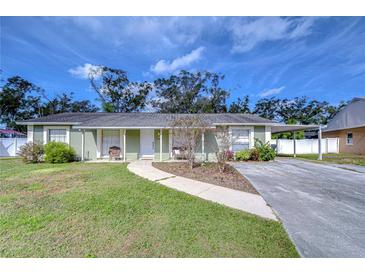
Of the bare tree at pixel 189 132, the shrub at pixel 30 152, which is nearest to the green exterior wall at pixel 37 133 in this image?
the shrub at pixel 30 152

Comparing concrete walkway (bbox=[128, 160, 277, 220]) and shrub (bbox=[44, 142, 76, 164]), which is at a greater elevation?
shrub (bbox=[44, 142, 76, 164])

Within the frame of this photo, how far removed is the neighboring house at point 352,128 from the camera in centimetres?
1922

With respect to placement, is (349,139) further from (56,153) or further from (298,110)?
(56,153)

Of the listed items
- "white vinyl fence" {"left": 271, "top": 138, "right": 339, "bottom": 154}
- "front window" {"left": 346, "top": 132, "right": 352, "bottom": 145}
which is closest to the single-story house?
"white vinyl fence" {"left": 271, "top": 138, "right": 339, "bottom": 154}

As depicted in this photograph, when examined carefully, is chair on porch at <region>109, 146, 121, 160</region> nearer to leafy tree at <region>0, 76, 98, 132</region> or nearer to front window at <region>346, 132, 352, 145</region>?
leafy tree at <region>0, 76, 98, 132</region>

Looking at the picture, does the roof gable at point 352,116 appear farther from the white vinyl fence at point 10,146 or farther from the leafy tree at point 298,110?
the white vinyl fence at point 10,146

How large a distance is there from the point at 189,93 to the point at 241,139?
60.3ft

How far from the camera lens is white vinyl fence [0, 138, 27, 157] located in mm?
16073

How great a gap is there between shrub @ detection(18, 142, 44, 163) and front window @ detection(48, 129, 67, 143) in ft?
4.27

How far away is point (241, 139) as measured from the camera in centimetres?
1352

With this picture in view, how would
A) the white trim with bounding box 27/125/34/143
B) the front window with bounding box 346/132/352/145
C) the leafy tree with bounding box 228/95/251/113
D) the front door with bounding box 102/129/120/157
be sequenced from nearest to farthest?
the white trim with bounding box 27/125/34/143
the front door with bounding box 102/129/120/157
the front window with bounding box 346/132/352/145
the leafy tree with bounding box 228/95/251/113

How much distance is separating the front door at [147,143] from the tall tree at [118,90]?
58.9 ft

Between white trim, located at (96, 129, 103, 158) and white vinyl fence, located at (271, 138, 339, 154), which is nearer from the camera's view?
white trim, located at (96, 129, 103, 158)
